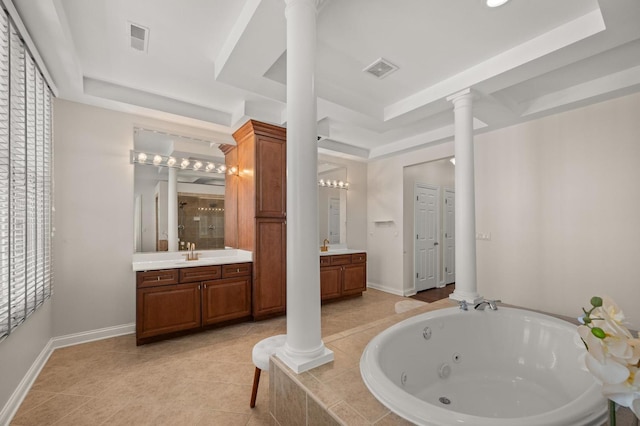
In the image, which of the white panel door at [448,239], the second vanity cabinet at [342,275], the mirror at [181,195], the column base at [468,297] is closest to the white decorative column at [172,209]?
the mirror at [181,195]

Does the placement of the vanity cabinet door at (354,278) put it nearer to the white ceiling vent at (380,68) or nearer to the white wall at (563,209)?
the white wall at (563,209)

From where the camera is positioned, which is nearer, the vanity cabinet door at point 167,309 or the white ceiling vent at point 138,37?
the white ceiling vent at point 138,37

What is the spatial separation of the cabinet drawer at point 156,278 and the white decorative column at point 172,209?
68cm

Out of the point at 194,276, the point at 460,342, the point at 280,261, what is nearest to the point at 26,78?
the point at 194,276

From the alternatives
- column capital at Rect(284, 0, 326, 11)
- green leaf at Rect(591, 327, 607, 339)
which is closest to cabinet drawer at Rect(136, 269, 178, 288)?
column capital at Rect(284, 0, 326, 11)

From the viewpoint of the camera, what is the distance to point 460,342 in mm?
2240

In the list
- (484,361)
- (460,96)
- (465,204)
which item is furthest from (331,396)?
(460,96)

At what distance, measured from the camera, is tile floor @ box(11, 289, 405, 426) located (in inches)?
74.0

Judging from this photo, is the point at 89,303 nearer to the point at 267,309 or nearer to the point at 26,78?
the point at 267,309

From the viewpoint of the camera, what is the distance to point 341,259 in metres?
4.62

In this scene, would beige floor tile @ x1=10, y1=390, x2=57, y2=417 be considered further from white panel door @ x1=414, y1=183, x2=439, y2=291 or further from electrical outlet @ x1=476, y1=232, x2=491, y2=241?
white panel door @ x1=414, y1=183, x2=439, y2=291

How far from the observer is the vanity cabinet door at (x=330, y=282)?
440cm

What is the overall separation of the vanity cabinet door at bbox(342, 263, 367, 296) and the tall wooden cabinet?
1.25 m

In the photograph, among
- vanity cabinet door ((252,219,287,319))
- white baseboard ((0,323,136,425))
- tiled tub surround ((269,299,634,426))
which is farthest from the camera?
vanity cabinet door ((252,219,287,319))
